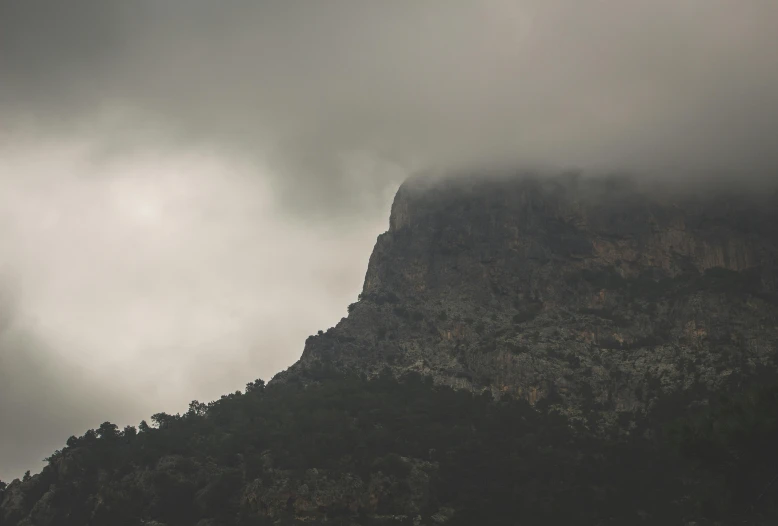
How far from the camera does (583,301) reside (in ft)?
580

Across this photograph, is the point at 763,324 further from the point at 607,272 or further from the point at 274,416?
the point at 274,416

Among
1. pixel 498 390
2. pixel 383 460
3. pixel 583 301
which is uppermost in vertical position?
pixel 583 301

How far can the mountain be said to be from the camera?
12488 centimetres

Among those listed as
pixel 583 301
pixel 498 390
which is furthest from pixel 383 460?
pixel 583 301

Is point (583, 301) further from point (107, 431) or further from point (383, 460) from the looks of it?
point (107, 431)

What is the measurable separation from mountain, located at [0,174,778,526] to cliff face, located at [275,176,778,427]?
0.42 metres

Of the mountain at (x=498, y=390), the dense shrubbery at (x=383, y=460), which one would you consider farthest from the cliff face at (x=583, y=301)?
the dense shrubbery at (x=383, y=460)

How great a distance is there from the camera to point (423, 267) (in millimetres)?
192750

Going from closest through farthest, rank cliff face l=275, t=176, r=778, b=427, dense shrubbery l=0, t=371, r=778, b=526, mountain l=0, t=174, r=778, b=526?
dense shrubbery l=0, t=371, r=778, b=526 < mountain l=0, t=174, r=778, b=526 < cliff face l=275, t=176, r=778, b=427

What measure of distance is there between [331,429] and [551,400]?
38476 millimetres

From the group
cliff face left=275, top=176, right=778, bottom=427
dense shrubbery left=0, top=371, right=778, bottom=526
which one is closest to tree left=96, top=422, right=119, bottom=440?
dense shrubbery left=0, top=371, right=778, bottom=526

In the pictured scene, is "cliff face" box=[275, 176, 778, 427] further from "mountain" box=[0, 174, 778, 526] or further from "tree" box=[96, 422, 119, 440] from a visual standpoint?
"tree" box=[96, 422, 119, 440]

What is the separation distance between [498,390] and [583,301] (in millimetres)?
32024

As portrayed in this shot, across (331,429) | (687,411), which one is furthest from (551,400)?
(331,429)
